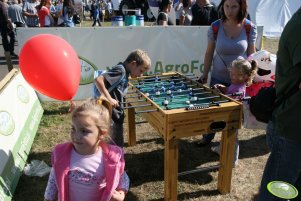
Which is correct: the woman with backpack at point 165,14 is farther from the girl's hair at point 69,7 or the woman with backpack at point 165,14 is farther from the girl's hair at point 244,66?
the girl's hair at point 244,66

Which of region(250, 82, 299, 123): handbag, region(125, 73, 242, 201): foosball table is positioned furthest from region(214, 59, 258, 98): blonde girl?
region(250, 82, 299, 123): handbag

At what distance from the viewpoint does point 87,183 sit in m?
2.02

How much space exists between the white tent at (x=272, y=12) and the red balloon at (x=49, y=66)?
37.3 feet

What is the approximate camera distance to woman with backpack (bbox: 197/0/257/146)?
11.8 feet

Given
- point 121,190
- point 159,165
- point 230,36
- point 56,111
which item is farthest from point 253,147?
point 56,111

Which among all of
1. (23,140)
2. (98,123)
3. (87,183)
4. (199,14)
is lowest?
(23,140)

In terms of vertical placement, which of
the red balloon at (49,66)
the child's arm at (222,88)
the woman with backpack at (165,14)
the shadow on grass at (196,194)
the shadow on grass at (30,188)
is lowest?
the shadow on grass at (196,194)

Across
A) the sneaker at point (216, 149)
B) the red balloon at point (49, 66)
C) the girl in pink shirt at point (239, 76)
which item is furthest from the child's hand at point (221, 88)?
the red balloon at point (49, 66)

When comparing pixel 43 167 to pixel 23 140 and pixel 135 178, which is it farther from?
pixel 135 178

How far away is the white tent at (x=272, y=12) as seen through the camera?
13.0 meters

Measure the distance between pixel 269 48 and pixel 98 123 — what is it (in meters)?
10.1

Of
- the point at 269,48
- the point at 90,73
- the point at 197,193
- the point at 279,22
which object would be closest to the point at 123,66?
the point at 197,193

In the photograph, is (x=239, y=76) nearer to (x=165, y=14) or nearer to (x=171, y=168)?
(x=171, y=168)

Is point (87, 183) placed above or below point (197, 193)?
above
